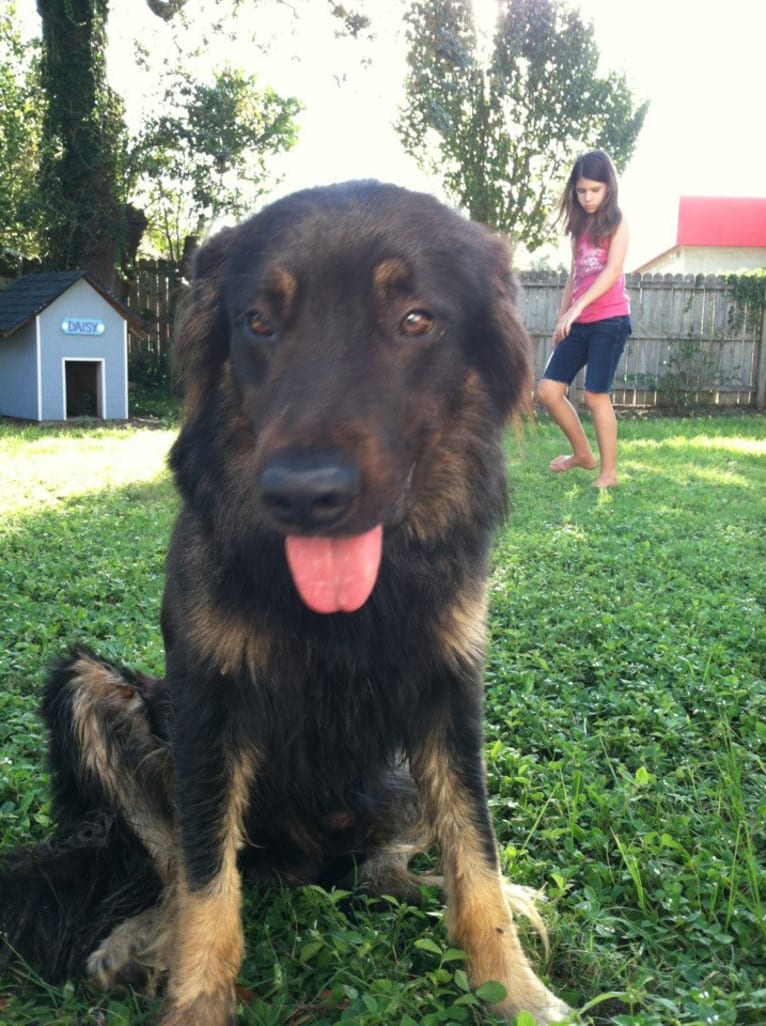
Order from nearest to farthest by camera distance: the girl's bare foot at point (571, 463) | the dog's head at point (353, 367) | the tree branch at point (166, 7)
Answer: the dog's head at point (353, 367) → the girl's bare foot at point (571, 463) → the tree branch at point (166, 7)

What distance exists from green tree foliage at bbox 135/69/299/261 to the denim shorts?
11.7 meters

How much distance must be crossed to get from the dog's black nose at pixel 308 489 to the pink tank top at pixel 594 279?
6775 mm

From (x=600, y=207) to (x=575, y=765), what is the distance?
6398 mm

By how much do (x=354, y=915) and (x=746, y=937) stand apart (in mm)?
1028

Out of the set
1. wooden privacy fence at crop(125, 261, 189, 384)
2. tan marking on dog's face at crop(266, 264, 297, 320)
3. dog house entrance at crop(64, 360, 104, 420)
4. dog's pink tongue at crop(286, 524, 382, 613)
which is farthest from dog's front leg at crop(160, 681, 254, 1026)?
wooden privacy fence at crop(125, 261, 189, 384)

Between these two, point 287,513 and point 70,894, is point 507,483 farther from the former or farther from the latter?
point 70,894

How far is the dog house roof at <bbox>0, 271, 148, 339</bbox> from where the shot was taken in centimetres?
1430

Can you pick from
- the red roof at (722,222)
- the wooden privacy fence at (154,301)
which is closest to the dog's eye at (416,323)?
the wooden privacy fence at (154,301)

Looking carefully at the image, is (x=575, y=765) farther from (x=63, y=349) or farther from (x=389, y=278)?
(x=63, y=349)

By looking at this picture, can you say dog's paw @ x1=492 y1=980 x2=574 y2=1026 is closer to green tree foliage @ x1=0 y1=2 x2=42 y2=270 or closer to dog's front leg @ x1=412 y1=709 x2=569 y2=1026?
dog's front leg @ x1=412 y1=709 x2=569 y2=1026

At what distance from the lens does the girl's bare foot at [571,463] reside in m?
8.70

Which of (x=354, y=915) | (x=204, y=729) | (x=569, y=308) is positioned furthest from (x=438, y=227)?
(x=569, y=308)

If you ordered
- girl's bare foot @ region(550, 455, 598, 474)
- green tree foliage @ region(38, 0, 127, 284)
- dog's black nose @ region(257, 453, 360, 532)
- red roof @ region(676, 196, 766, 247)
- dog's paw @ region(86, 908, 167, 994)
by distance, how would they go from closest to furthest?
dog's black nose @ region(257, 453, 360, 532) < dog's paw @ region(86, 908, 167, 994) < girl's bare foot @ region(550, 455, 598, 474) < green tree foliage @ region(38, 0, 127, 284) < red roof @ region(676, 196, 766, 247)

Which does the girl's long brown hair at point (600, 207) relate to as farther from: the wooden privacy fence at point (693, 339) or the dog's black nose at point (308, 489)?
the wooden privacy fence at point (693, 339)
